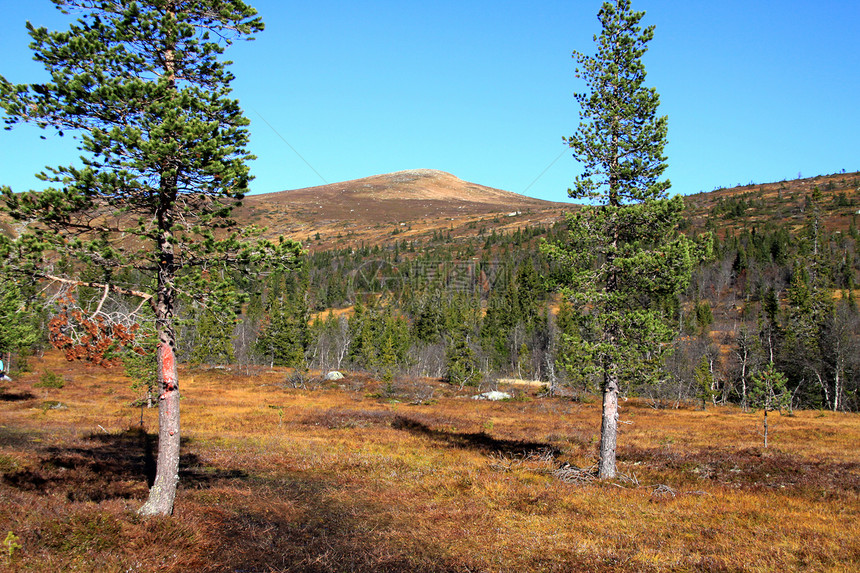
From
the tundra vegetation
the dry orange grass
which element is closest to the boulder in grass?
the tundra vegetation

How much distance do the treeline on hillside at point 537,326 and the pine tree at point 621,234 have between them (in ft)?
3.30

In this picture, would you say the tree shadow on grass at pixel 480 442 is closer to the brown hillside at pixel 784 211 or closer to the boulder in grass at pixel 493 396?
the boulder in grass at pixel 493 396

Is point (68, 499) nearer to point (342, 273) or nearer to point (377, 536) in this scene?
point (377, 536)

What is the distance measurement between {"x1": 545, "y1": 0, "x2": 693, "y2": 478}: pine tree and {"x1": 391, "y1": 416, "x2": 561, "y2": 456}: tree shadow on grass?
6596 millimetres

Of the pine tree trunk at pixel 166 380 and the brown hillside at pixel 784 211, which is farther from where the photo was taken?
the brown hillside at pixel 784 211

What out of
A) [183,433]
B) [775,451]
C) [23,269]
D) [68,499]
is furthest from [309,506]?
[775,451]

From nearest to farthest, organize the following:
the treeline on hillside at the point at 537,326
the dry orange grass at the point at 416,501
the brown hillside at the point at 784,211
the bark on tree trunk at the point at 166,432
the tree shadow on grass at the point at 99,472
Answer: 1. the dry orange grass at the point at 416,501
2. the bark on tree trunk at the point at 166,432
3. the tree shadow on grass at the point at 99,472
4. the treeline on hillside at the point at 537,326
5. the brown hillside at the point at 784,211

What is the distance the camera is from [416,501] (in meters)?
13.7

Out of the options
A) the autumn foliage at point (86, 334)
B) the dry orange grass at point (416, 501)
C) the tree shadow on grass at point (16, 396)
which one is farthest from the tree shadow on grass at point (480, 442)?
the tree shadow on grass at point (16, 396)

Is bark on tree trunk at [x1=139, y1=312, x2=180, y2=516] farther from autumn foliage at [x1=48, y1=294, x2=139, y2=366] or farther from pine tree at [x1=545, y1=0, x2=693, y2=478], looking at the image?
pine tree at [x1=545, y1=0, x2=693, y2=478]

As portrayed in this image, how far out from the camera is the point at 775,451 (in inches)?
934

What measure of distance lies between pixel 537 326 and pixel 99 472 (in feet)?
285

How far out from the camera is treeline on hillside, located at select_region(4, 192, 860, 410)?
59812 millimetres

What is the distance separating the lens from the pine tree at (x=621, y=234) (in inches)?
616
